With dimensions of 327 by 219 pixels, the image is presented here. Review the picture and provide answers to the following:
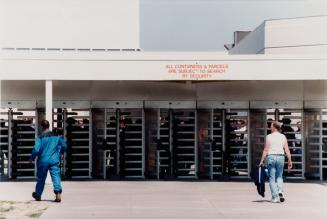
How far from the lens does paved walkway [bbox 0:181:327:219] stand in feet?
34.3

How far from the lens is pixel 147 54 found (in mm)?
15523

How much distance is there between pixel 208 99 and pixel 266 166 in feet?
19.9

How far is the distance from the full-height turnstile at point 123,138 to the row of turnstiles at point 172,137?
0.03 meters

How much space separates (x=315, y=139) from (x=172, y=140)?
169 inches

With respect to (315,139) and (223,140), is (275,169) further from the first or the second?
(315,139)

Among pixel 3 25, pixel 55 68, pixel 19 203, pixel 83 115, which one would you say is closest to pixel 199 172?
pixel 83 115

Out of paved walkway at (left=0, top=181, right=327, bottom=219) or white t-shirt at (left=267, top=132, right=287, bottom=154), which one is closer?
paved walkway at (left=0, top=181, right=327, bottom=219)

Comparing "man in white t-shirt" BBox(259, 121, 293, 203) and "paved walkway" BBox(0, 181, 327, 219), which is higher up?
"man in white t-shirt" BBox(259, 121, 293, 203)

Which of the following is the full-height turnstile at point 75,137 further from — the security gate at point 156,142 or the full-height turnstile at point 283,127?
the full-height turnstile at point 283,127

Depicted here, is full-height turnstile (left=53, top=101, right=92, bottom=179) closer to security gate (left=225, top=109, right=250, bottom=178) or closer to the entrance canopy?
the entrance canopy

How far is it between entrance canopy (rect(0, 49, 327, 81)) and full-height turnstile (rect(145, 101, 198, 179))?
9.08 ft

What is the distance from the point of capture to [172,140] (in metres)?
18.4

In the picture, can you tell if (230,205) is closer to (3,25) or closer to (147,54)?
(147,54)

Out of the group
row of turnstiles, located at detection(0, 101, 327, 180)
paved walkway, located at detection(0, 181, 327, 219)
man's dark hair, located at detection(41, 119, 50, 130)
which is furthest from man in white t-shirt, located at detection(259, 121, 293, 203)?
row of turnstiles, located at detection(0, 101, 327, 180)
